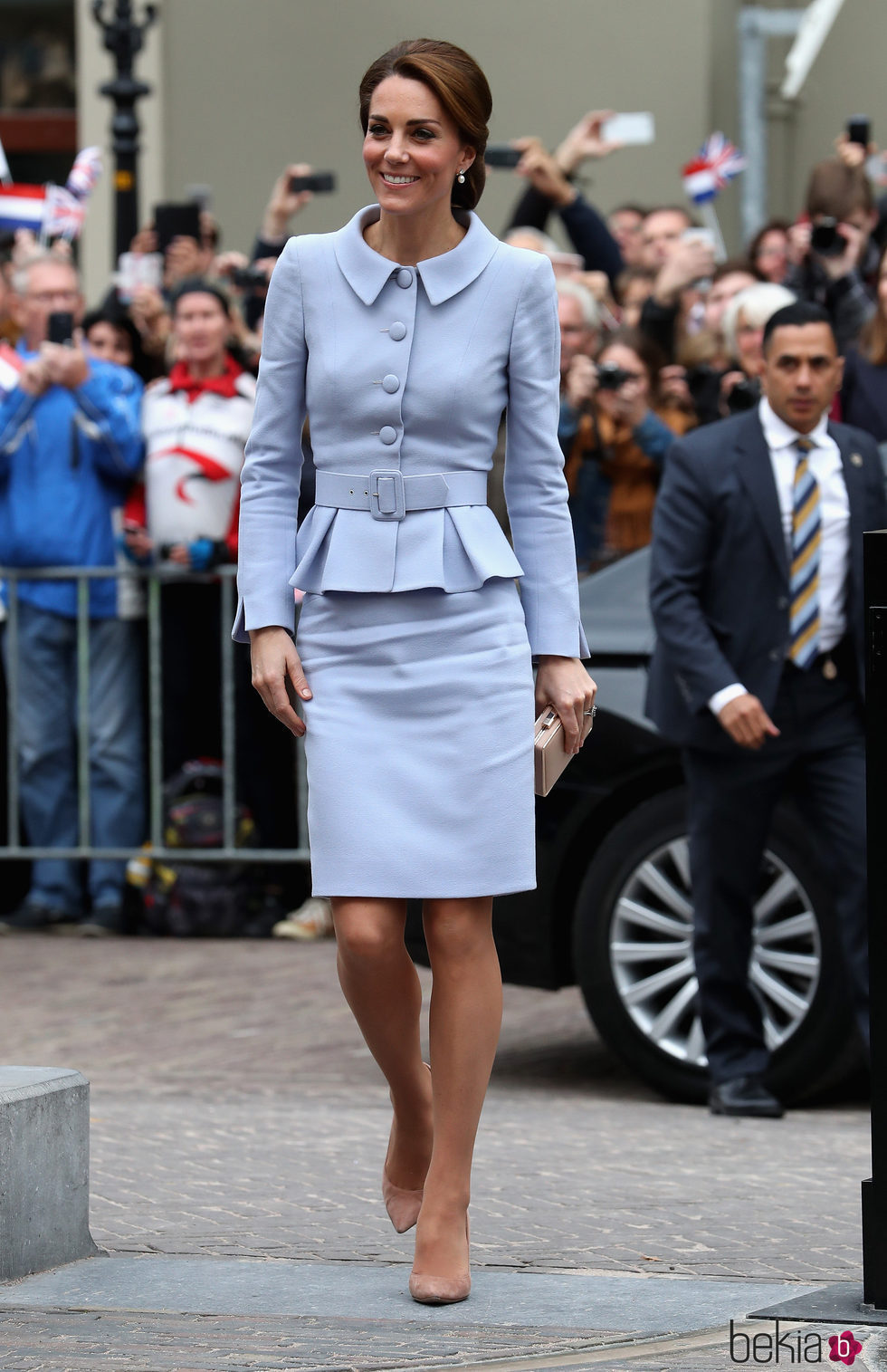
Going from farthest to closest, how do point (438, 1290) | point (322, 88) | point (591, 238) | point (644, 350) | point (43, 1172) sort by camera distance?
point (322, 88) < point (591, 238) < point (644, 350) < point (43, 1172) < point (438, 1290)

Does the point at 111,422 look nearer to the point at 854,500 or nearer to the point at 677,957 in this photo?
the point at 677,957

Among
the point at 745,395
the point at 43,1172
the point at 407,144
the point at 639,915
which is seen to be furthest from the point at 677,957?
the point at 407,144

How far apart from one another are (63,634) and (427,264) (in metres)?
6.21

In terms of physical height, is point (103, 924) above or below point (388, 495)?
below

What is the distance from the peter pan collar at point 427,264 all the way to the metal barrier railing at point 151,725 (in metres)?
5.65

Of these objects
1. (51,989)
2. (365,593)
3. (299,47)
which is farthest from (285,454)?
(299,47)

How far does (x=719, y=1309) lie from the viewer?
13.3ft

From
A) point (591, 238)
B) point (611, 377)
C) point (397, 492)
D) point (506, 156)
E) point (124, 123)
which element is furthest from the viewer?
point (124, 123)

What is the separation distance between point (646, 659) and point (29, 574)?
3.76 meters

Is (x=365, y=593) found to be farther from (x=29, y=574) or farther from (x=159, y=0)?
(x=159, y=0)

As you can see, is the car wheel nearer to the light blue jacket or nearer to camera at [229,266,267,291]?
the light blue jacket

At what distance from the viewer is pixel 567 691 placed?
4.36 meters

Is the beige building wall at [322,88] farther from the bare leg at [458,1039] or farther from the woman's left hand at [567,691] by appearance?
the bare leg at [458,1039]

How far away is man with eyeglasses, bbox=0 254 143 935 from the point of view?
10094mm
